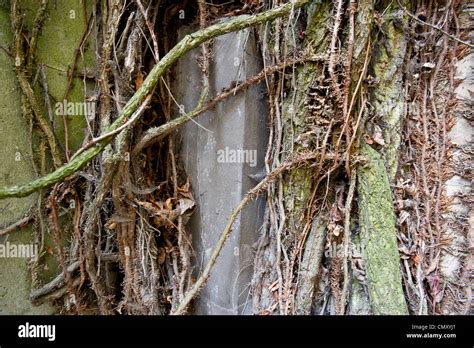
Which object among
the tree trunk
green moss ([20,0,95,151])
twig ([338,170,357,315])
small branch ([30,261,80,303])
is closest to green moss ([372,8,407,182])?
the tree trunk

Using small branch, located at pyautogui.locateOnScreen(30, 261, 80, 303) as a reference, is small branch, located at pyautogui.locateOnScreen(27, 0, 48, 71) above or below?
above

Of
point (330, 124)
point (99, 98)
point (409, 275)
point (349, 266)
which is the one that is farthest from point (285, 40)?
point (409, 275)

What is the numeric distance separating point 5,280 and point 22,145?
1.41 ft

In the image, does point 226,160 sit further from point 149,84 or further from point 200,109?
point 149,84

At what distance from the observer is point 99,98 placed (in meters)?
1.21

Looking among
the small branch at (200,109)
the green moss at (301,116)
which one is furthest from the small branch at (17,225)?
the green moss at (301,116)

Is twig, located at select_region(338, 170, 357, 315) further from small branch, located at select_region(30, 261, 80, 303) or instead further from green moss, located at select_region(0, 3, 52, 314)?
green moss, located at select_region(0, 3, 52, 314)

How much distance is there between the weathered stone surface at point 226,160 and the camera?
1271 millimetres

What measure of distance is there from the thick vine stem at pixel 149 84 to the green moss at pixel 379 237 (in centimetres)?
50

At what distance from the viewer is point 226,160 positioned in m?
1.29

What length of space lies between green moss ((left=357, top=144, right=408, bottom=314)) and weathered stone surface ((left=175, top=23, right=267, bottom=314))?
1.11 feet

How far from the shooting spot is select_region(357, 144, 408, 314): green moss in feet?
3.64

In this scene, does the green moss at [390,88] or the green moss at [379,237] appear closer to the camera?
the green moss at [379,237]

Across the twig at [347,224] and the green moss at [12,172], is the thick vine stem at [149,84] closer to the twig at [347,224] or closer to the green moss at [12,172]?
the green moss at [12,172]
